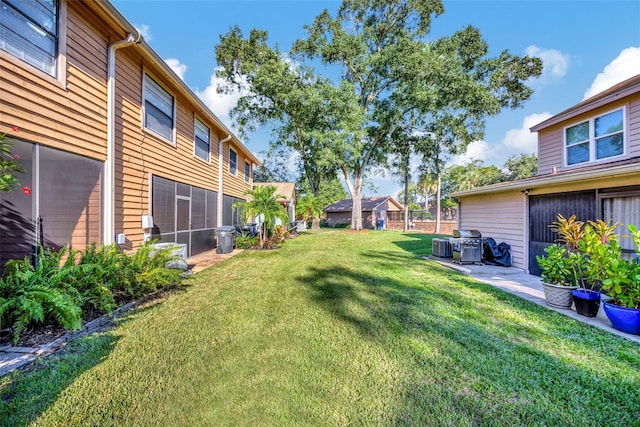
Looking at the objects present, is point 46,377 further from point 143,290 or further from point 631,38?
point 631,38

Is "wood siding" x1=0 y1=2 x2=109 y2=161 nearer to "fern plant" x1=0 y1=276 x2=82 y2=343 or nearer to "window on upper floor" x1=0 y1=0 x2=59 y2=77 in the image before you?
"window on upper floor" x1=0 y1=0 x2=59 y2=77

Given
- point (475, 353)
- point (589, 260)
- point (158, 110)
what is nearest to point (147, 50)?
point (158, 110)

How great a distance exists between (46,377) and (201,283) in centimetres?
318

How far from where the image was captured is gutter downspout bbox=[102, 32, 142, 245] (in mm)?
4848

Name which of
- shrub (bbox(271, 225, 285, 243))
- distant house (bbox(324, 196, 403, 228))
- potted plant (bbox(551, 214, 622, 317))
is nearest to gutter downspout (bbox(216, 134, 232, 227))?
shrub (bbox(271, 225, 285, 243))

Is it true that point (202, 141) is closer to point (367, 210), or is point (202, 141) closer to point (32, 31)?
point (32, 31)

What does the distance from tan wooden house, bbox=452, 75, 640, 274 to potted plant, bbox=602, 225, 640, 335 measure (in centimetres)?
221

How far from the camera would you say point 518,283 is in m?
6.00

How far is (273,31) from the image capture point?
19484mm

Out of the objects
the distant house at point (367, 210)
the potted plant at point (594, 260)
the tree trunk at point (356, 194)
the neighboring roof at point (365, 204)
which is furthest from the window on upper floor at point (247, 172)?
the neighboring roof at point (365, 204)

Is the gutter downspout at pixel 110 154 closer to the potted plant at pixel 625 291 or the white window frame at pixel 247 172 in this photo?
the potted plant at pixel 625 291

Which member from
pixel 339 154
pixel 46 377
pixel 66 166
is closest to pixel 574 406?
pixel 46 377

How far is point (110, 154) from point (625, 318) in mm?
→ 8208

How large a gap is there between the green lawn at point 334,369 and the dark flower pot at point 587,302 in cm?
39
